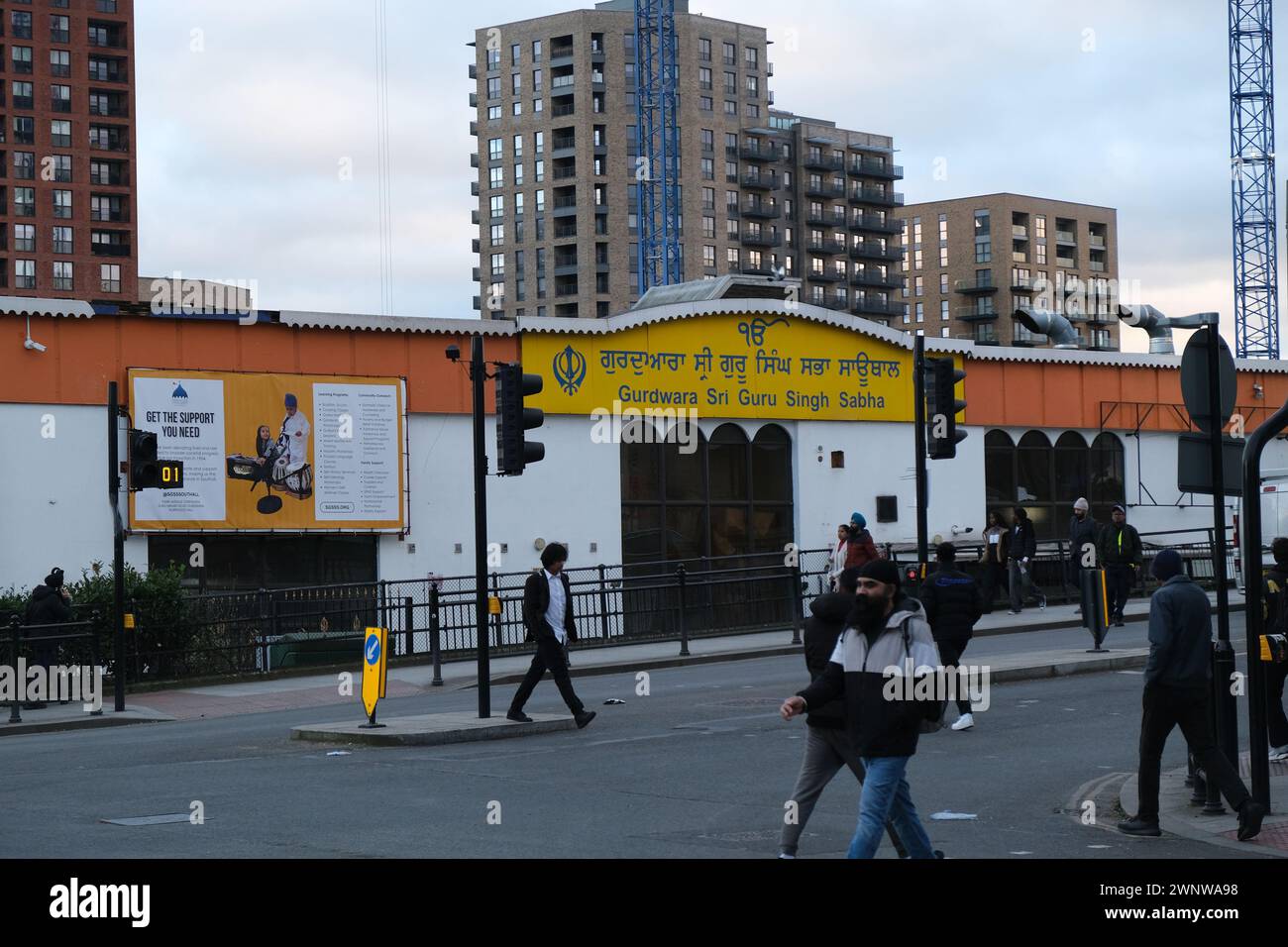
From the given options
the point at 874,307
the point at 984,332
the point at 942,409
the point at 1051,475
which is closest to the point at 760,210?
the point at 874,307

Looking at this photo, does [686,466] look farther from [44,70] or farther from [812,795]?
[44,70]

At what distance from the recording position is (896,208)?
15850 cm

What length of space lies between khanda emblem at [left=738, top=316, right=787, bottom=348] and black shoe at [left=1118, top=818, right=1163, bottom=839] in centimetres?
2608

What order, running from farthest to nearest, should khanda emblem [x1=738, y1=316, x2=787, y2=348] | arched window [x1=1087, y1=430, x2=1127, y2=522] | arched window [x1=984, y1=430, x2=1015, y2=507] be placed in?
arched window [x1=1087, y1=430, x2=1127, y2=522], arched window [x1=984, y1=430, x2=1015, y2=507], khanda emblem [x1=738, y1=316, x2=787, y2=348]

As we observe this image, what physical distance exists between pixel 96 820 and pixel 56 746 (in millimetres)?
6406

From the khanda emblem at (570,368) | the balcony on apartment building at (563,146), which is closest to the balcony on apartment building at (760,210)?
the balcony on apartment building at (563,146)

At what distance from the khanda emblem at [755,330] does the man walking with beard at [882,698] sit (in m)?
27.9

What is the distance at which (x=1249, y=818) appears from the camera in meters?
10.6

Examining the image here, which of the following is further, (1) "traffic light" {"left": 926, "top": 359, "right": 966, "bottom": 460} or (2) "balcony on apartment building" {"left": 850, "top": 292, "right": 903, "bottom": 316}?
(2) "balcony on apartment building" {"left": 850, "top": 292, "right": 903, "bottom": 316}

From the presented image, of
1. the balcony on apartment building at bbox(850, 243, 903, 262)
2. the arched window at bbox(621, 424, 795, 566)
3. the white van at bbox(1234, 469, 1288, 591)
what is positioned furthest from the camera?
the balcony on apartment building at bbox(850, 243, 903, 262)

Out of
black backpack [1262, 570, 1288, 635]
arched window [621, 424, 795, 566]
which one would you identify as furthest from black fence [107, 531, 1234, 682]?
black backpack [1262, 570, 1288, 635]

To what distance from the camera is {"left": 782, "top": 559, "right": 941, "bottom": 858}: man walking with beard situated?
8734 mm

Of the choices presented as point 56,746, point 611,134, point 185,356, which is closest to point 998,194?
point 611,134

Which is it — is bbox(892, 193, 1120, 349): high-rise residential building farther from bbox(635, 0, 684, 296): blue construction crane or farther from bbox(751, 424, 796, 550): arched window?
bbox(751, 424, 796, 550): arched window
